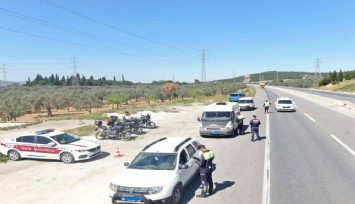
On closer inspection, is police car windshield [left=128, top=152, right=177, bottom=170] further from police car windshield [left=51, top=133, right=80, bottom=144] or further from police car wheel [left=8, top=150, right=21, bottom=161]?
police car wheel [left=8, top=150, right=21, bottom=161]

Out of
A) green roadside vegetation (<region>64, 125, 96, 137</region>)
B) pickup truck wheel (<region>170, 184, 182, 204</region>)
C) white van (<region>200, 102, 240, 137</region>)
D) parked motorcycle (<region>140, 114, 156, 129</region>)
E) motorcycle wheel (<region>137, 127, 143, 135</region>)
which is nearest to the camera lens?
pickup truck wheel (<region>170, 184, 182, 204</region>)

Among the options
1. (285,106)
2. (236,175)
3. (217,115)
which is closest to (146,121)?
(217,115)

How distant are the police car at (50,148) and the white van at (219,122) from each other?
7.67m

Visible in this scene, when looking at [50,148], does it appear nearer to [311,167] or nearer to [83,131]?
[83,131]

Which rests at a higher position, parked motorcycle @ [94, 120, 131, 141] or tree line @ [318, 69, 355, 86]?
tree line @ [318, 69, 355, 86]

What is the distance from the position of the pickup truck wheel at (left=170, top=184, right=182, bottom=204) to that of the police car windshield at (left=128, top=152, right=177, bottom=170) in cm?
68

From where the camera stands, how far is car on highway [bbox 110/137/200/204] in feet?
29.7

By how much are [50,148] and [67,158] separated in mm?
1063

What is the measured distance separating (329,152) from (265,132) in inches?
279

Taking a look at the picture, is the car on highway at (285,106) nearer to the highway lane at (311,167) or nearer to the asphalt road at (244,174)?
the highway lane at (311,167)

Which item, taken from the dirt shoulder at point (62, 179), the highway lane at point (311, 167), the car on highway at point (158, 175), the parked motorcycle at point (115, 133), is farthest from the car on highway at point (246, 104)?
the car on highway at point (158, 175)

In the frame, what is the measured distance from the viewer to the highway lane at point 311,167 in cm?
991

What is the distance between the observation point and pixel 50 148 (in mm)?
16062

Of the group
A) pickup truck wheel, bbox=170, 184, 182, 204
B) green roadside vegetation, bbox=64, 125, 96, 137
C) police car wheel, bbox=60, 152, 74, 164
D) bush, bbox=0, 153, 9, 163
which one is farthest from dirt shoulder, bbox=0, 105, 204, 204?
green roadside vegetation, bbox=64, 125, 96, 137
